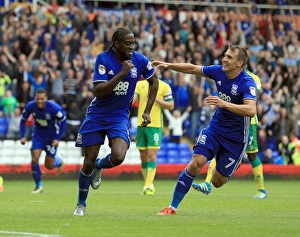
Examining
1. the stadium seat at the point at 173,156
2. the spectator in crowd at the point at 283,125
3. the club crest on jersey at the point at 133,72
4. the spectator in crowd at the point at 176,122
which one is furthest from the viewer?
the spectator in crowd at the point at 283,125

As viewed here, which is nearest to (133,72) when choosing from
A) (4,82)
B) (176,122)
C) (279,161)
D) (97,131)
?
(97,131)

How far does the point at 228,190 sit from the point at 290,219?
8256 millimetres

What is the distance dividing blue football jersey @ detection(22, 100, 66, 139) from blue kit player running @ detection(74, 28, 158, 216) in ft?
22.7

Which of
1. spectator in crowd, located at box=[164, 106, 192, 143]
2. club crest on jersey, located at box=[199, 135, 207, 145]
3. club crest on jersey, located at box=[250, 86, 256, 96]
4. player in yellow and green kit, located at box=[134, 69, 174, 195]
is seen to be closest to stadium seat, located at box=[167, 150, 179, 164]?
spectator in crowd, located at box=[164, 106, 192, 143]

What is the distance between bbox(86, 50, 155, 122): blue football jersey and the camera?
39.0 ft

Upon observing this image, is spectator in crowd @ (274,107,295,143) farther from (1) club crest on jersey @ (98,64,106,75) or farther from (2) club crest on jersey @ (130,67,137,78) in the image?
(1) club crest on jersey @ (98,64,106,75)

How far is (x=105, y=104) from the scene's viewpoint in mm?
12039

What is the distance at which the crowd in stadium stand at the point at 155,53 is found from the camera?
83.2 feet

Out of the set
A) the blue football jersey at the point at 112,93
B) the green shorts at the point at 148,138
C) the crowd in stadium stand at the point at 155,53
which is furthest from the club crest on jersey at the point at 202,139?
the crowd in stadium stand at the point at 155,53

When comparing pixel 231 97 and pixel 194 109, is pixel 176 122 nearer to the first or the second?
pixel 194 109

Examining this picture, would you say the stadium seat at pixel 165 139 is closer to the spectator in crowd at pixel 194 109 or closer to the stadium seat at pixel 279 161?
the spectator in crowd at pixel 194 109

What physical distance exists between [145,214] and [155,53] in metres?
16.1


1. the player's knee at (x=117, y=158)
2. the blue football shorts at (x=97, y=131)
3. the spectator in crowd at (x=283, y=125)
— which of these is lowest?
the spectator in crowd at (x=283, y=125)

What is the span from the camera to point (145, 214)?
1259 centimetres
